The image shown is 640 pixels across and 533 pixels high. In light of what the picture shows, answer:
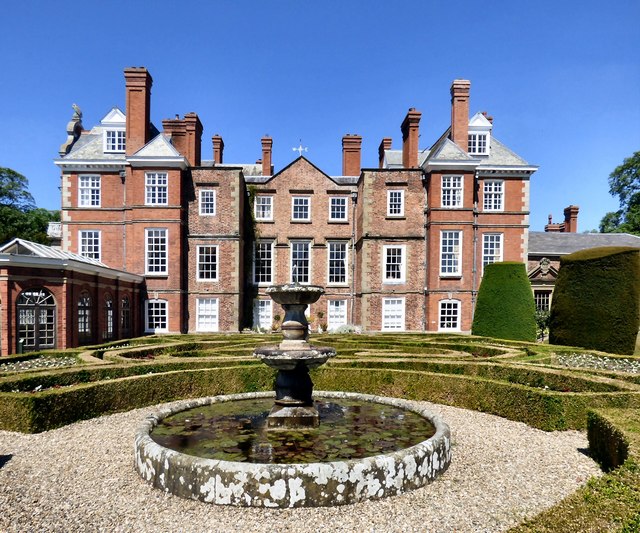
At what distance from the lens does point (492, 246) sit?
2697 centimetres

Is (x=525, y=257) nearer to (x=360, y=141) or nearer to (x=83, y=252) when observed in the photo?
(x=360, y=141)

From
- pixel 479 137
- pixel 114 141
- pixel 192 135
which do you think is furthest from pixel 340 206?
pixel 114 141

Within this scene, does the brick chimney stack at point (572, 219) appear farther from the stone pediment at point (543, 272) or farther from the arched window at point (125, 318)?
the arched window at point (125, 318)

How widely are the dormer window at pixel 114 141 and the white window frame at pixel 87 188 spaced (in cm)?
222

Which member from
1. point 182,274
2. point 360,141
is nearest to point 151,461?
point 182,274

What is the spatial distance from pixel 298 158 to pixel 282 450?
24.2 meters

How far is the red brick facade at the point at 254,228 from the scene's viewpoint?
25484 millimetres

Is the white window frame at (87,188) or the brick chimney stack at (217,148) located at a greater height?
the brick chimney stack at (217,148)

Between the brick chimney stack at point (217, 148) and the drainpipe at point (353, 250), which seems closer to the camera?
the drainpipe at point (353, 250)

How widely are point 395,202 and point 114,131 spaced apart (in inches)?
723

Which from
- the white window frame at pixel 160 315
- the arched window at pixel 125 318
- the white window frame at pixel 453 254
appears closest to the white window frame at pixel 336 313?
the white window frame at pixel 453 254

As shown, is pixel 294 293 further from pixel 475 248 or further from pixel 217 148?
pixel 217 148

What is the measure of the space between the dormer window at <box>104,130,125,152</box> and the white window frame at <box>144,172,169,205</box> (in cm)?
378

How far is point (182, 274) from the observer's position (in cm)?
2573
